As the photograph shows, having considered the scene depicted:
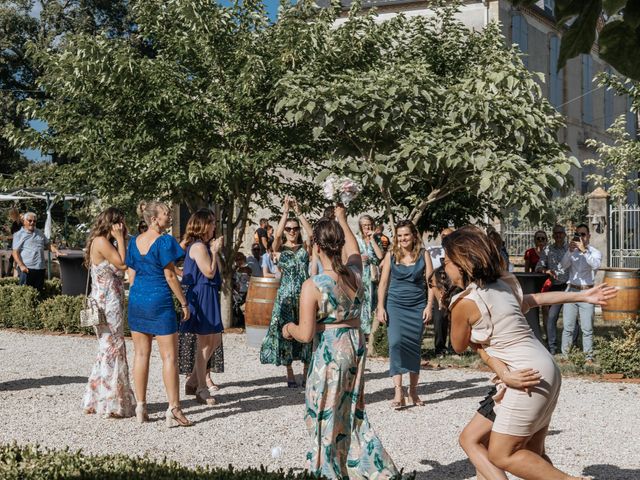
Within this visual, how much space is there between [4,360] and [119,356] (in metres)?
4.20

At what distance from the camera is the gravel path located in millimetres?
6285

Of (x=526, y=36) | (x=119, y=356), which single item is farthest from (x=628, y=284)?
(x=526, y=36)

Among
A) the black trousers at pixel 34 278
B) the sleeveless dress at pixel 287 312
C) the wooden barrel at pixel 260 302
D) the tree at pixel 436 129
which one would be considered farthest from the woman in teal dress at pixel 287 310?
the black trousers at pixel 34 278

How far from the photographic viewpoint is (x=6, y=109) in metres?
35.4

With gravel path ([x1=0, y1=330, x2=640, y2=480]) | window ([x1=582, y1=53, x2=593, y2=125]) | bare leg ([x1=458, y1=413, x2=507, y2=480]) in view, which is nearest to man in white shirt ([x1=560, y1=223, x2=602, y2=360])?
gravel path ([x1=0, y1=330, x2=640, y2=480])

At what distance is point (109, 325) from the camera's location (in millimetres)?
7879

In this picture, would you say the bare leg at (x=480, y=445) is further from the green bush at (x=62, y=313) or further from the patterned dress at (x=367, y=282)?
the green bush at (x=62, y=313)

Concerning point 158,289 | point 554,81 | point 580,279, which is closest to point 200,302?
point 158,289

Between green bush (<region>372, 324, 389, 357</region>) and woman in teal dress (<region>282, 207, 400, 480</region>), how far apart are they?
616 cm

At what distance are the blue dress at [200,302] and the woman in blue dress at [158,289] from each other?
0.95 meters

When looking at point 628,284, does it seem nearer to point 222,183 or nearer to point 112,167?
point 222,183

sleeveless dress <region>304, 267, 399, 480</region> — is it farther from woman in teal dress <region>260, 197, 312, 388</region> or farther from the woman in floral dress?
woman in teal dress <region>260, 197, 312, 388</region>

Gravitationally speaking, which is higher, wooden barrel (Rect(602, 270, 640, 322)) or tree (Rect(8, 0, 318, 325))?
tree (Rect(8, 0, 318, 325))

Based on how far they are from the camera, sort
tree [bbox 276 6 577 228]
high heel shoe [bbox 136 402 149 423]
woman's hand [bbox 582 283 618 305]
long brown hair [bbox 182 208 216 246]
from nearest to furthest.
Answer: woman's hand [bbox 582 283 618 305] < high heel shoe [bbox 136 402 149 423] < long brown hair [bbox 182 208 216 246] < tree [bbox 276 6 577 228]
